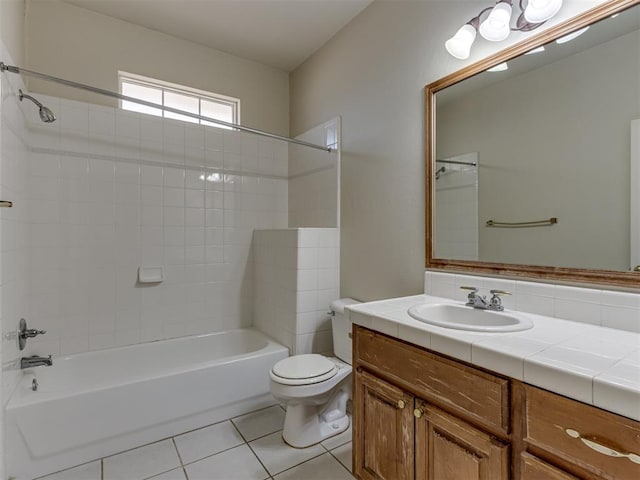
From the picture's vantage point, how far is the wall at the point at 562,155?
1123mm

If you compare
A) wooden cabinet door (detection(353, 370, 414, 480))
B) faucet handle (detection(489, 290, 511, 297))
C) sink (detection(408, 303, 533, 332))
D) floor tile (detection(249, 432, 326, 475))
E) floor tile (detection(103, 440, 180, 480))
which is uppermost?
faucet handle (detection(489, 290, 511, 297))

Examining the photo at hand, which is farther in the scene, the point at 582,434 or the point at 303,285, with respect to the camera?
the point at 303,285

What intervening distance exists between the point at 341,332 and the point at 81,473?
1540 millimetres

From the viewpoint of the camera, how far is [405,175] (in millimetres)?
1908

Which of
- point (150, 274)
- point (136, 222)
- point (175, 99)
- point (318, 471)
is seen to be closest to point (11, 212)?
point (136, 222)

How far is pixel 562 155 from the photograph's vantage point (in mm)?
1261

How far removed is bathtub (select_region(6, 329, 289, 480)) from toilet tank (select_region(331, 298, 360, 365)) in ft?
1.35

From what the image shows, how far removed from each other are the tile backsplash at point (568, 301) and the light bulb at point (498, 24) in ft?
3.44

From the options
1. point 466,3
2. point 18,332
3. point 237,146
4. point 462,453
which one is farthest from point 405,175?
point 18,332

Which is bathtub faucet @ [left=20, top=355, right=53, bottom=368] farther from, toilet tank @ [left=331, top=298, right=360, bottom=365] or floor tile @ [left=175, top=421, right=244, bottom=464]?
toilet tank @ [left=331, top=298, right=360, bottom=365]

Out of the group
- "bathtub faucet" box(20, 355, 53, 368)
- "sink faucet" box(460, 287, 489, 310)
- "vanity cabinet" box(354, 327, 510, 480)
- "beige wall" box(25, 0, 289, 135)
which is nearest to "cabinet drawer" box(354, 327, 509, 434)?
"vanity cabinet" box(354, 327, 510, 480)

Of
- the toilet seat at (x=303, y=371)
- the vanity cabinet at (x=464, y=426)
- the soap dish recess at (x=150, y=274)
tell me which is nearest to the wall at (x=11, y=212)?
the soap dish recess at (x=150, y=274)

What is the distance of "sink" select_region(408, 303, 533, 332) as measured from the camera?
3.58ft

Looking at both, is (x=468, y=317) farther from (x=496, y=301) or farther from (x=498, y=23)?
(x=498, y=23)
